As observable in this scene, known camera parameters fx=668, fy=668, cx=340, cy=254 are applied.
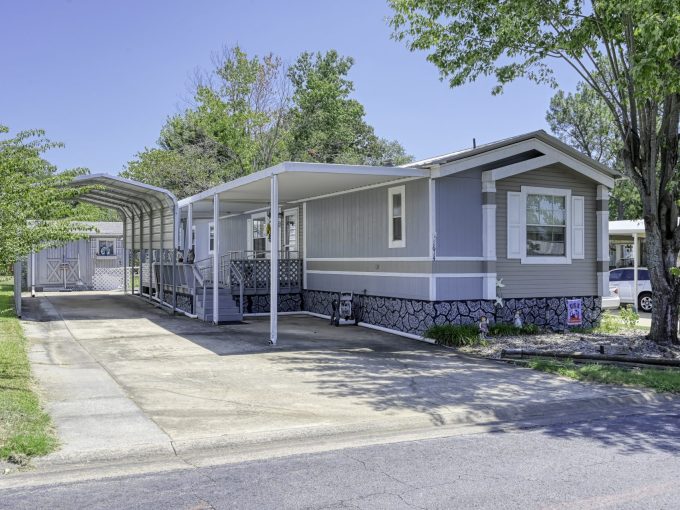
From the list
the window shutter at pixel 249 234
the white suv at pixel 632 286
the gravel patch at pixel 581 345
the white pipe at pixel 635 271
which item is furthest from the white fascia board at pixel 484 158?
the window shutter at pixel 249 234

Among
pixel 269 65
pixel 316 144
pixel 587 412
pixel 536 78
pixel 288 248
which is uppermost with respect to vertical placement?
pixel 269 65

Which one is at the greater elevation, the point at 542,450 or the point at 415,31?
the point at 415,31

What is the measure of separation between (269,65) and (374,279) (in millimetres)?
19181

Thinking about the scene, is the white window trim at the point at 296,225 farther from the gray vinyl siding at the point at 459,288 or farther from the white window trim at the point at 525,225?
the white window trim at the point at 525,225

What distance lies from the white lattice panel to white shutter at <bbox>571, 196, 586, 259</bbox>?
2089cm

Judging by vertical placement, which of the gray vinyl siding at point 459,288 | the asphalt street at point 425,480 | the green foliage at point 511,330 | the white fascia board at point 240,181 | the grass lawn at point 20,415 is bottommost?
the asphalt street at point 425,480

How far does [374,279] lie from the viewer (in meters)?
15.0

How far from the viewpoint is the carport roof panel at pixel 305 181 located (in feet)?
39.7

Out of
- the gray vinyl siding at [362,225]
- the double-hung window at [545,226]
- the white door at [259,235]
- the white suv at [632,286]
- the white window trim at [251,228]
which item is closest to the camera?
the gray vinyl siding at [362,225]

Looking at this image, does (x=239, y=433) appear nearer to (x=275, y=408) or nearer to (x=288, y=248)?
(x=275, y=408)

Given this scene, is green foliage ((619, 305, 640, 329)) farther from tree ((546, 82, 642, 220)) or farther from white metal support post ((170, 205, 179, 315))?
tree ((546, 82, 642, 220))

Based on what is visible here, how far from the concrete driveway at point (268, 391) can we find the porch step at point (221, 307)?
2250 mm

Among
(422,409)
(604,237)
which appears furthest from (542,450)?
(604,237)

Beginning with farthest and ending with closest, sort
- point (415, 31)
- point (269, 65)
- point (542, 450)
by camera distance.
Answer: point (269, 65) → point (415, 31) → point (542, 450)
